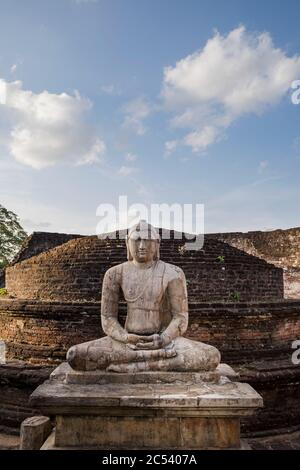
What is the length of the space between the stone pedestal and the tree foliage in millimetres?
19501

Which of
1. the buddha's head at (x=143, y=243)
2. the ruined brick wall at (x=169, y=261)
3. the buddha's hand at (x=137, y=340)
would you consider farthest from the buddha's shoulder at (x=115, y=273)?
the ruined brick wall at (x=169, y=261)

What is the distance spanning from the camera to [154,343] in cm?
281

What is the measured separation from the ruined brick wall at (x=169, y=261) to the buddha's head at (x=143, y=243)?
4.50 metres

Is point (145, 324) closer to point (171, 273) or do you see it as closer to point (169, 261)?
point (171, 273)

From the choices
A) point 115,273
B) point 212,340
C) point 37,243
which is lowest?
point 212,340

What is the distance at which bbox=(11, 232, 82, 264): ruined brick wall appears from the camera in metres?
13.9

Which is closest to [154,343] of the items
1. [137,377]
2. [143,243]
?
[137,377]

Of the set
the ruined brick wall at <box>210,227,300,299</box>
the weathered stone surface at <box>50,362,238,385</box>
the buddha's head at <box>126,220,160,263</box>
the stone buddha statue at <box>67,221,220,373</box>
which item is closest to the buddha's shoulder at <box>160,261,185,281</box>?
the stone buddha statue at <box>67,221,220,373</box>

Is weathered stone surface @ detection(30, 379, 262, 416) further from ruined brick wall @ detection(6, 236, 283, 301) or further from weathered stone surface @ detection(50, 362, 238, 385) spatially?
ruined brick wall @ detection(6, 236, 283, 301)

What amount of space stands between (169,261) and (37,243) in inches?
340

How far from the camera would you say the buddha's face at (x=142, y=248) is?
3.08 meters

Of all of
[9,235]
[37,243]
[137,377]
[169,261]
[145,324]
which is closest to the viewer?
[137,377]
